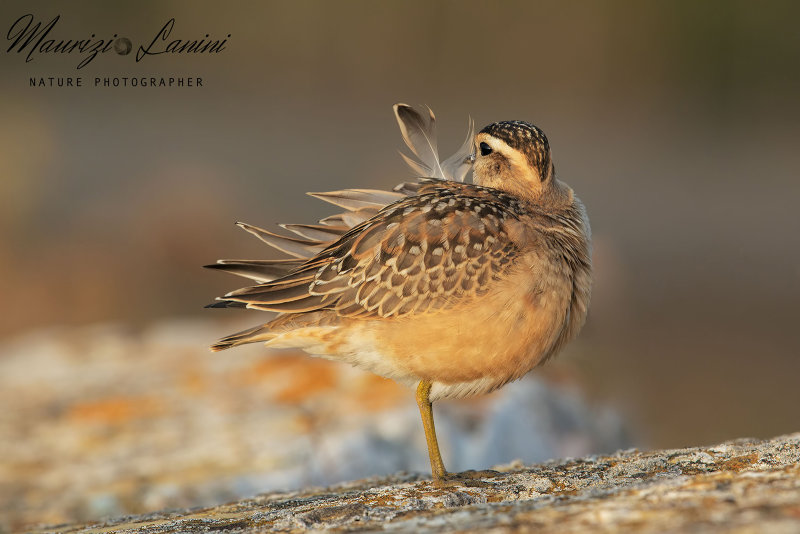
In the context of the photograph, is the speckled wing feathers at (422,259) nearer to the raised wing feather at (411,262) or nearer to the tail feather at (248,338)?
the raised wing feather at (411,262)

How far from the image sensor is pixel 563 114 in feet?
82.5

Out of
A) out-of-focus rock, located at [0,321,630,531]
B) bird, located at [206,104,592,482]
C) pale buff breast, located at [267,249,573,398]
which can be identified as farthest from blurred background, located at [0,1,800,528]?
pale buff breast, located at [267,249,573,398]

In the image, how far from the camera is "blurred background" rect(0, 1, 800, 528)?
48.4 ft

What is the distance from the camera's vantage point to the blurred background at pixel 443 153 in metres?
14.8

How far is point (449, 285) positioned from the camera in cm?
605

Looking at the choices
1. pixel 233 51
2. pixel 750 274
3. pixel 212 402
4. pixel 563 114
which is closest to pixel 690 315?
pixel 750 274

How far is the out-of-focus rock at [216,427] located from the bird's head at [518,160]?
6.82ft

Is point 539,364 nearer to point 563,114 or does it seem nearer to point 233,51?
point 563,114

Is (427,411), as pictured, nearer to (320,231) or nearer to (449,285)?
(449,285)

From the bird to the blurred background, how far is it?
3641 millimetres

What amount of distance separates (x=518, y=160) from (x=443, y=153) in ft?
46.9

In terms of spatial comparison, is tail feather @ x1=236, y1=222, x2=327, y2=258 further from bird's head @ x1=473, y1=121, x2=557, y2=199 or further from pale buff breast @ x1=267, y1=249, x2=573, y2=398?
bird's head @ x1=473, y1=121, x2=557, y2=199
